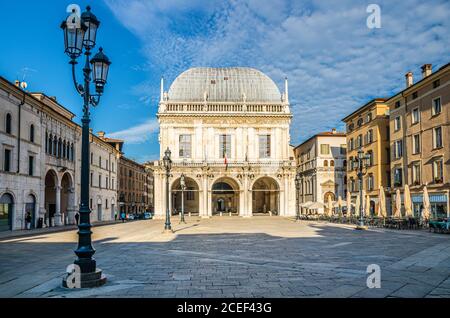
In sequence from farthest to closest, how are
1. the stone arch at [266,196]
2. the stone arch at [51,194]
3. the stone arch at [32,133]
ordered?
the stone arch at [266,196]
the stone arch at [51,194]
the stone arch at [32,133]

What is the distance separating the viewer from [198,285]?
951cm

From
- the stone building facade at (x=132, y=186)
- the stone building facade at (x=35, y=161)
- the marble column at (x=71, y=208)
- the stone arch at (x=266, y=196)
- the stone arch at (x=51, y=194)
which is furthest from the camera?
the stone building facade at (x=132, y=186)

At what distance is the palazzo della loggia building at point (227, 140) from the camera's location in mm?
59031

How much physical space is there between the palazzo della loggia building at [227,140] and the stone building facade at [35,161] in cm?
1674

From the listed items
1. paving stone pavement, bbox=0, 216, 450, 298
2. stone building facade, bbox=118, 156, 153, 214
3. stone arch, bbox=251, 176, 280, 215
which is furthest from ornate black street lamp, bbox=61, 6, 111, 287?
stone building facade, bbox=118, 156, 153, 214

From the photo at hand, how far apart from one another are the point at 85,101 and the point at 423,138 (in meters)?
34.2

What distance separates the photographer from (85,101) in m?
10.6

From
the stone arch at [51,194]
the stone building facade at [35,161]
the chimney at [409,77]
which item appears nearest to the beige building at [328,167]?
the chimney at [409,77]

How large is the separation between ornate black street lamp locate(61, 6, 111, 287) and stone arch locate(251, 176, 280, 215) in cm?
5061

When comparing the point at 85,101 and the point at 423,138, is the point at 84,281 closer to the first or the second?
the point at 85,101

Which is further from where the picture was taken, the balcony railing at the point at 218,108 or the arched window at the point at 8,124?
the balcony railing at the point at 218,108

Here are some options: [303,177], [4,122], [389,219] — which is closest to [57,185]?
[4,122]

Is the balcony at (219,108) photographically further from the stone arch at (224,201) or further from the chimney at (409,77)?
the chimney at (409,77)
